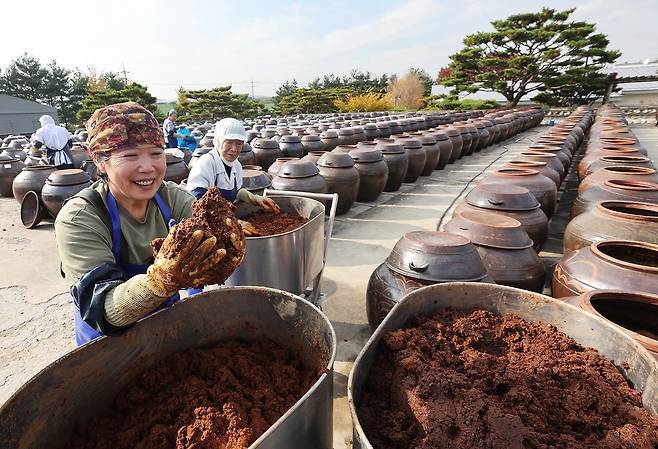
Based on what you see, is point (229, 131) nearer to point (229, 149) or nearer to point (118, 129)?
point (229, 149)

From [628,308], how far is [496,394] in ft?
4.65

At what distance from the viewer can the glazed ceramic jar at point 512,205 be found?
4.07 metres

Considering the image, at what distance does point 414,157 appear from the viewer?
9.12m

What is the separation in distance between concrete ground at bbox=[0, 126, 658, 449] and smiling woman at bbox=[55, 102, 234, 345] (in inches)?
66.4

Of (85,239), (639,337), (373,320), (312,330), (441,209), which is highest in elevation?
(85,239)

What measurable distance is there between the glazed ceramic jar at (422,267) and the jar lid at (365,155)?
181 inches

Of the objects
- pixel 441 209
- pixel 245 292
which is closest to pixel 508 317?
pixel 245 292

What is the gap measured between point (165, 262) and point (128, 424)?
1.77 feet

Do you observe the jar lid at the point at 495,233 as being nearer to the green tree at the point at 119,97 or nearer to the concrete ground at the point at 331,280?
the concrete ground at the point at 331,280

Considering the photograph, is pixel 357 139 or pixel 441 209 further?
pixel 357 139

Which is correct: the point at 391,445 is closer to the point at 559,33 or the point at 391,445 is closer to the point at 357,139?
the point at 357,139

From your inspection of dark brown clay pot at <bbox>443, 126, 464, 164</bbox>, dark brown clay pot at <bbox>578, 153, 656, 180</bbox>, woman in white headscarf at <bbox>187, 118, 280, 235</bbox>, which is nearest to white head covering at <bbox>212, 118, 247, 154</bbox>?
woman in white headscarf at <bbox>187, 118, 280, 235</bbox>

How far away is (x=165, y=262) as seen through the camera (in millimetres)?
1133

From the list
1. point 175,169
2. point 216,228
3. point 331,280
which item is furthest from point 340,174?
point 216,228
